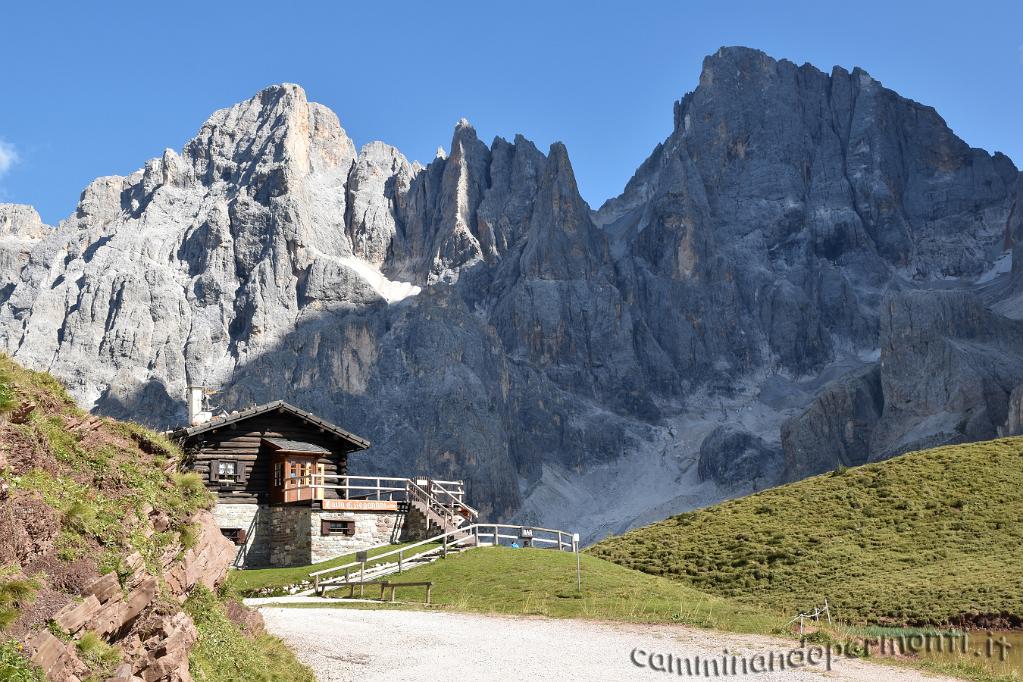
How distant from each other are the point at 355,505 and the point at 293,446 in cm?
445

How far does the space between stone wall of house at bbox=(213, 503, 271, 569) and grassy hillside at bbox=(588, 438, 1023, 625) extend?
53.0 ft

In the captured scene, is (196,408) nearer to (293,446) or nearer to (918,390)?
(293,446)

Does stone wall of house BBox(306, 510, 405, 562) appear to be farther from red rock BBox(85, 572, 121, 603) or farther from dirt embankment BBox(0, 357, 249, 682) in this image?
red rock BBox(85, 572, 121, 603)

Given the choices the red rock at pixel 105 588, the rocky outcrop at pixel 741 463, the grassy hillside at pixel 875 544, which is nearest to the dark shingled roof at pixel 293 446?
the grassy hillside at pixel 875 544

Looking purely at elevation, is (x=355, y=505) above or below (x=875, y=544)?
above

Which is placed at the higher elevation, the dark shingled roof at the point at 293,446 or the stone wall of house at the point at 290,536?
the dark shingled roof at the point at 293,446

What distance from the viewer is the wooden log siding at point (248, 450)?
4941 centimetres

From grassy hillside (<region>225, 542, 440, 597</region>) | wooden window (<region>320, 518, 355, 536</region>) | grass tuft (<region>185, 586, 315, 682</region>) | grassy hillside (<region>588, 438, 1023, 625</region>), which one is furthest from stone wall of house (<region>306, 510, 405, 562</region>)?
grass tuft (<region>185, 586, 315, 682</region>)

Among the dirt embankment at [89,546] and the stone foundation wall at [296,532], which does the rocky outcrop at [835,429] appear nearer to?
the stone foundation wall at [296,532]

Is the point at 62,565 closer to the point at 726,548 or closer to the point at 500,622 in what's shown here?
the point at 500,622

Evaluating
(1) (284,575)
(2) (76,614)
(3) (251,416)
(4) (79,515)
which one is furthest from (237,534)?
(2) (76,614)

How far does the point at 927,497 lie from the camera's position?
47719 mm

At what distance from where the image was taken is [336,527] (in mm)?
47938

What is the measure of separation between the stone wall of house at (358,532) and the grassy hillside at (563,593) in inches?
285
